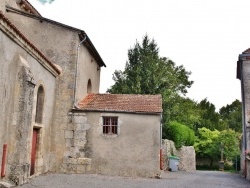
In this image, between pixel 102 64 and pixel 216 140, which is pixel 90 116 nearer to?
pixel 102 64

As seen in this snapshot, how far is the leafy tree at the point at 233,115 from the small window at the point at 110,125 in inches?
1522

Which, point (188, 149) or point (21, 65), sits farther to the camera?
point (188, 149)

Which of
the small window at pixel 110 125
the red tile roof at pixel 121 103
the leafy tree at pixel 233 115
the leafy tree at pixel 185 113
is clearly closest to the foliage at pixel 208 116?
the leafy tree at pixel 185 113

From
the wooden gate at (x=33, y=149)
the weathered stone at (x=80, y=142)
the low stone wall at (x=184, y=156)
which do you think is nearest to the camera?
the wooden gate at (x=33, y=149)

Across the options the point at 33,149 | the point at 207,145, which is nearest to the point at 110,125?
the point at 33,149

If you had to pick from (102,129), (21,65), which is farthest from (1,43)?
(102,129)

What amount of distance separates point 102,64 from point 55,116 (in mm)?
Answer: 7059

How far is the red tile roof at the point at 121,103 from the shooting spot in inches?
618

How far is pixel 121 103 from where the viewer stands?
16.5 m

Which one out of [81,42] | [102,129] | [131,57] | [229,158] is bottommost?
[229,158]

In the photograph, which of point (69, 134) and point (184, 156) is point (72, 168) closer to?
point (69, 134)

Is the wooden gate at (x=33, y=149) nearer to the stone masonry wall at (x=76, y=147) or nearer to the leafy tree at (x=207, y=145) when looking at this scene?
the stone masonry wall at (x=76, y=147)

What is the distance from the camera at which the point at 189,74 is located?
39.8 metres

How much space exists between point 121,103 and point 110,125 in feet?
4.91
